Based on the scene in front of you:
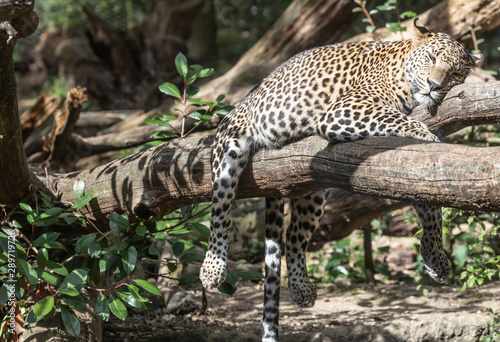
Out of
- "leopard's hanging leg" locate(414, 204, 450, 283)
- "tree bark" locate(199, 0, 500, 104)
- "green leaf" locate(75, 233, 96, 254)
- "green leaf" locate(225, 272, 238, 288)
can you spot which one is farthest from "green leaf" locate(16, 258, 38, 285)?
"tree bark" locate(199, 0, 500, 104)

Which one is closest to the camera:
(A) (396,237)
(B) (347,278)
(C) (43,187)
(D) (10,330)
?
(D) (10,330)

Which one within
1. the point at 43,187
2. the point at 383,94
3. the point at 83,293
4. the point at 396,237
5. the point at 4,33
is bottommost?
the point at 396,237

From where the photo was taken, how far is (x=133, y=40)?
12.6 m

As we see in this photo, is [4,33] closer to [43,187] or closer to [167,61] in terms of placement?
[43,187]

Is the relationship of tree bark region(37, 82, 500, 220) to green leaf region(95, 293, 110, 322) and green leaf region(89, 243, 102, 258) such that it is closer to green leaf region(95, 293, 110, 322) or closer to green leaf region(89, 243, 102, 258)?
green leaf region(89, 243, 102, 258)

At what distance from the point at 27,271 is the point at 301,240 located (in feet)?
7.29

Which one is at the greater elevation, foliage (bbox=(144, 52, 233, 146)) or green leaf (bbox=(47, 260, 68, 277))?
foliage (bbox=(144, 52, 233, 146))

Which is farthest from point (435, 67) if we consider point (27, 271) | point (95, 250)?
point (27, 271)

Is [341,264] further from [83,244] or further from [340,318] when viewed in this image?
[83,244]

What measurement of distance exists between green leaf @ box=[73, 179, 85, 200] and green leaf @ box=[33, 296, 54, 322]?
2.81ft

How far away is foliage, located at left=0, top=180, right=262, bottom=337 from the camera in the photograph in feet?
13.2

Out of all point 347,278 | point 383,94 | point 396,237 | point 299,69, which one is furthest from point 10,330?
point 396,237

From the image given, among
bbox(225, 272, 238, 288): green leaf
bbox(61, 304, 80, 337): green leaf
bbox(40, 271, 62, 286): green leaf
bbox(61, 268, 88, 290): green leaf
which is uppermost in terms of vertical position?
bbox(40, 271, 62, 286): green leaf

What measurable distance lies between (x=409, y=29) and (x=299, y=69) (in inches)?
147
